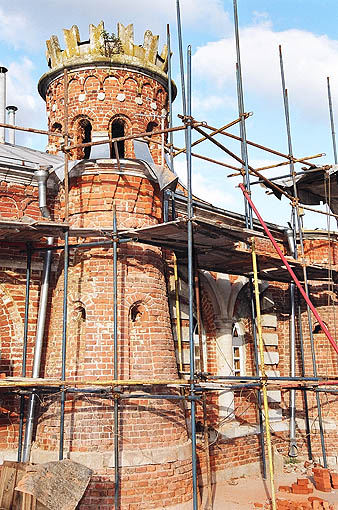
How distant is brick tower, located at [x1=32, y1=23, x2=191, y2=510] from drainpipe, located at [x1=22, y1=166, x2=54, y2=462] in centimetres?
21

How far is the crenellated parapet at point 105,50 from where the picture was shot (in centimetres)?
1320

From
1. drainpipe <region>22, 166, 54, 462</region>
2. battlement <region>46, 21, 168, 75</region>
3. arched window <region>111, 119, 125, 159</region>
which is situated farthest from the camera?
arched window <region>111, 119, 125, 159</region>

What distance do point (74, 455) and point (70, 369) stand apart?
158cm

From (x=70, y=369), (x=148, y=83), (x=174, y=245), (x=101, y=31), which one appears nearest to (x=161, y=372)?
(x=70, y=369)

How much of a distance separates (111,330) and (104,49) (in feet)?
22.9

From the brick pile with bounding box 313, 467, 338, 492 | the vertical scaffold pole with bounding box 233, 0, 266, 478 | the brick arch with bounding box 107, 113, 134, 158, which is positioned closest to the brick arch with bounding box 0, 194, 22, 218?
the brick arch with bounding box 107, 113, 134, 158

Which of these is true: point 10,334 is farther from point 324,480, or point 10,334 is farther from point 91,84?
point 324,480

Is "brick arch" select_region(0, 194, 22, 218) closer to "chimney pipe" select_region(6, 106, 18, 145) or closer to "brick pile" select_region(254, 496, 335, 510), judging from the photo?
"chimney pipe" select_region(6, 106, 18, 145)

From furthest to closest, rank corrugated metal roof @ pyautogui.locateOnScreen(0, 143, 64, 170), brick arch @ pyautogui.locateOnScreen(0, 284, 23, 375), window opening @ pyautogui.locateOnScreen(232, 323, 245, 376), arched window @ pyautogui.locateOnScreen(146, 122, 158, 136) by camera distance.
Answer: window opening @ pyautogui.locateOnScreen(232, 323, 245, 376) < arched window @ pyautogui.locateOnScreen(146, 122, 158, 136) < corrugated metal roof @ pyautogui.locateOnScreen(0, 143, 64, 170) < brick arch @ pyautogui.locateOnScreen(0, 284, 23, 375)

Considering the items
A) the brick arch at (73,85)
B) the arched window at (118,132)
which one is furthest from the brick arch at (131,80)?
the brick arch at (73,85)

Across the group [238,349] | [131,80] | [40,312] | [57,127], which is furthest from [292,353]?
[57,127]

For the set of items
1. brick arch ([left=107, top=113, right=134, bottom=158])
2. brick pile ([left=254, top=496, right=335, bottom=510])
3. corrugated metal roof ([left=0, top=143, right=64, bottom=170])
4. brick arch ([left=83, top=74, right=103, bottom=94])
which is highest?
brick arch ([left=83, top=74, right=103, bottom=94])

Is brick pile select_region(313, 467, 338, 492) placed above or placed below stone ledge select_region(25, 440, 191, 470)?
below

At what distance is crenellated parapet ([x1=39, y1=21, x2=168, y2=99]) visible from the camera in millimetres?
13195
